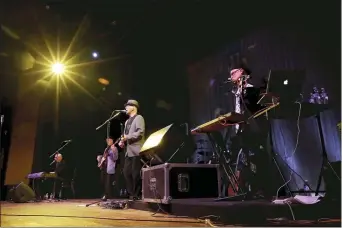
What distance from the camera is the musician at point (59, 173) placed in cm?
819

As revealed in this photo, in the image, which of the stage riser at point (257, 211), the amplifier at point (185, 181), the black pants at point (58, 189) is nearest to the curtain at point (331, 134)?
the stage riser at point (257, 211)

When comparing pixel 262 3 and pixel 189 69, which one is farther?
pixel 189 69

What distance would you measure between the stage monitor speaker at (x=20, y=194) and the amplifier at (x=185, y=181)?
3516mm

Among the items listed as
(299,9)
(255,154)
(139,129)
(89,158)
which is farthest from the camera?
(89,158)

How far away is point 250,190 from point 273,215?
807 millimetres

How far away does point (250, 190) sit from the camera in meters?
3.12

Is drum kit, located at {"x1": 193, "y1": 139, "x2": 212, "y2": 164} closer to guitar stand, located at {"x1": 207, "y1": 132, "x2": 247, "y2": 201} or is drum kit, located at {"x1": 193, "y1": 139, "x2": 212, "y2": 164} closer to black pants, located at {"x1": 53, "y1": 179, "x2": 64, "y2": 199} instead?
guitar stand, located at {"x1": 207, "y1": 132, "x2": 247, "y2": 201}

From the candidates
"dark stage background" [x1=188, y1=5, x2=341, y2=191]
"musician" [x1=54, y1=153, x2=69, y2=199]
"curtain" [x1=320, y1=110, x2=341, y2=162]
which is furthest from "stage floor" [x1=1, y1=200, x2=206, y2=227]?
"musician" [x1=54, y1=153, x2=69, y2=199]

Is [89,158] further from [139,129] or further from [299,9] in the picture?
[299,9]

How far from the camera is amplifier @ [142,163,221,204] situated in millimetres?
3113

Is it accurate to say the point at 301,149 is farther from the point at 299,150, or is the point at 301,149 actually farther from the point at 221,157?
the point at 221,157

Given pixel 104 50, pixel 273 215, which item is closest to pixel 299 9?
pixel 273 215

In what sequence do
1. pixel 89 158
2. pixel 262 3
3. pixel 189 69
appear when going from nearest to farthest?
pixel 262 3 < pixel 189 69 < pixel 89 158

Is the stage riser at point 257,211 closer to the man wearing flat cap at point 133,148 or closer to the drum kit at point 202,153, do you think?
the man wearing flat cap at point 133,148
